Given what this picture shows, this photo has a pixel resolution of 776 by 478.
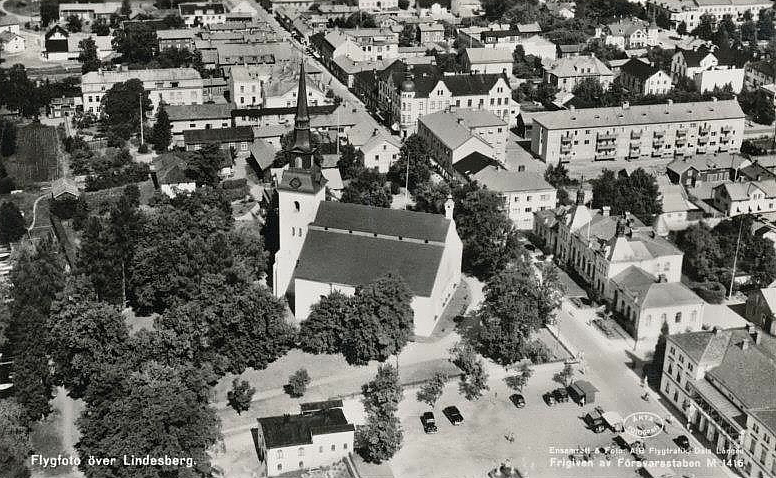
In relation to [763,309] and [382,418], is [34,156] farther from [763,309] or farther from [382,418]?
[763,309]

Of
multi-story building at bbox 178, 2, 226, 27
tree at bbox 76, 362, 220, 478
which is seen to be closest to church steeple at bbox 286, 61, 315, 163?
tree at bbox 76, 362, 220, 478

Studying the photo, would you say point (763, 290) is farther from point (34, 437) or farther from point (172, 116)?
point (172, 116)

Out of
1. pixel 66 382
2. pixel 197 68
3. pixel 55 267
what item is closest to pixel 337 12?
pixel 197 68

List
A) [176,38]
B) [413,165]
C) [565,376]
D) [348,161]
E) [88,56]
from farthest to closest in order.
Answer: [176,38], [88,56], [348,161], [413,165], [565,376]

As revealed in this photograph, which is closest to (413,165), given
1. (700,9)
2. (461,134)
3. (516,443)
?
(461,134)

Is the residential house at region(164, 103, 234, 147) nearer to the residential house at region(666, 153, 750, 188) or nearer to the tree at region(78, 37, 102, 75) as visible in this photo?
the tree at region(78, 37, 102, 75)

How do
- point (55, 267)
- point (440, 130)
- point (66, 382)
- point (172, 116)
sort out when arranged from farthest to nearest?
point (172, 116)
point (440, 130)
point (55, 267)
point (66, 382)
